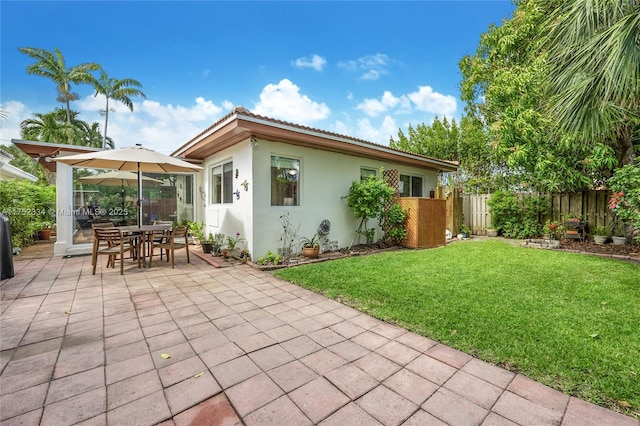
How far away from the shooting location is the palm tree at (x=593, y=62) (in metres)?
3.91

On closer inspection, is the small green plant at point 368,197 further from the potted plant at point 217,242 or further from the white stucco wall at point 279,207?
the potted plant at point 217,242

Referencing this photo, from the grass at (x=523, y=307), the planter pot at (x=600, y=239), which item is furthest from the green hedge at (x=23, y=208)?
the planter pot at (x=600, y=239)

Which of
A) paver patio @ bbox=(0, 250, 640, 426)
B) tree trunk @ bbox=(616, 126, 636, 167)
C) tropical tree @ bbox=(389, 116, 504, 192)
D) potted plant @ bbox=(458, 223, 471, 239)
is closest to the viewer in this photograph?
paver patio @ bbox=(0, 250, 640, 426)

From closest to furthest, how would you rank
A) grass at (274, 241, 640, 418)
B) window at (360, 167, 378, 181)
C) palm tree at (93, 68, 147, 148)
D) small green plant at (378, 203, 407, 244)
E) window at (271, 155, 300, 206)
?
grass at (274, 241, 640, 418) → window at (271, 155, 300, 206) → small green plant at (378, 203, 407, 244) → window at (360, 167, 378, 181) → palm tree at (93, 68, 147, 148)

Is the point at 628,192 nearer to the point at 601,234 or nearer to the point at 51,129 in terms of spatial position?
the point at 601,234

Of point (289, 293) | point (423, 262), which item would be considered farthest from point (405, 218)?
point (289, 293)

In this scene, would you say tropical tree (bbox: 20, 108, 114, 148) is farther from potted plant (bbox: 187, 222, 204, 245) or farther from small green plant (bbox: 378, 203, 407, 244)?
small green plant (bbox: 378, 203, 407, 244)

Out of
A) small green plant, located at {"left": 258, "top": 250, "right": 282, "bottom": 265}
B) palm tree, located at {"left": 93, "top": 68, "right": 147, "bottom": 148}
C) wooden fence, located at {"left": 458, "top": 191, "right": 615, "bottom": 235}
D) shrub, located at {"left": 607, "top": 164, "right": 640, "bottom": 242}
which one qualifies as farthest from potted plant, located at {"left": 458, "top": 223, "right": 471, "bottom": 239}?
palm tree, located at {"left": 93, "top": 68, "right": 147, "bottom": 148}

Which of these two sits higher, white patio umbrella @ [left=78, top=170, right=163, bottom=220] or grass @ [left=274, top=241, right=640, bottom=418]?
white patio umbrella @ [left=78, top=170, right=163, bottom=220]

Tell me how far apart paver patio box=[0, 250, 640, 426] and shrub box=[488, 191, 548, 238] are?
29.6 ft

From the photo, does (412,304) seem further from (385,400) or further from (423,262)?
(423,262)

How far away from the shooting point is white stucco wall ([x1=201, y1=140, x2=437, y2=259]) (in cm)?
601

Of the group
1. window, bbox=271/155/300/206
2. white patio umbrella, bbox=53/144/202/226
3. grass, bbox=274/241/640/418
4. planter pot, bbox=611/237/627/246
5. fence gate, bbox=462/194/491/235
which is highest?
white patio umbrella, bbox=53/144/202/226

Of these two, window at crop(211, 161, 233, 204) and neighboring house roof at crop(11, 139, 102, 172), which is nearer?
neighboring house roof at crop(11, 139, 102, 172)
